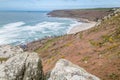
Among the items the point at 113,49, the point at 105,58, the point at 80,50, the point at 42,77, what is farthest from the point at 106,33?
the point at 42,77

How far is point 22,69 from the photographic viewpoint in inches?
628

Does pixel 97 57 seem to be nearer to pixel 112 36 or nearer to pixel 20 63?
pixel 112 36

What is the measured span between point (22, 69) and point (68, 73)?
126 inches

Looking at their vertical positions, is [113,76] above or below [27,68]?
below

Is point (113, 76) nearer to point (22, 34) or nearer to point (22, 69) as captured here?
point (22, 69)

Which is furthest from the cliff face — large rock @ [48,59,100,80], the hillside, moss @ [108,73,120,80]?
the hillside

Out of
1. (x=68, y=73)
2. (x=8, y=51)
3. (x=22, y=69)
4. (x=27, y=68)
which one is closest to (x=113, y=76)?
(x=68, y=73)

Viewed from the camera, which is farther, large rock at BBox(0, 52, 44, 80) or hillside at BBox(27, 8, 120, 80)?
Answer: hillside at BBox(27, 8, 120, 80)

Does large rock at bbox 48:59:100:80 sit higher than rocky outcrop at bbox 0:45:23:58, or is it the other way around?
large rock at bbox 48:59:100:80

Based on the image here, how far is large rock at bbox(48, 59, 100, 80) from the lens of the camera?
45.6 feet

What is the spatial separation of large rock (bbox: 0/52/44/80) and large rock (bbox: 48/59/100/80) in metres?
1.10

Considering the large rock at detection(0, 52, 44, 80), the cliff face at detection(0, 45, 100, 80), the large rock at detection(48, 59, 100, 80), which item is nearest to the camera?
the large rock at detection(48, 59, 100, 80)

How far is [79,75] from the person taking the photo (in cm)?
1405

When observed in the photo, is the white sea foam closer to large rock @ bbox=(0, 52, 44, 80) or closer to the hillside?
the hillside
